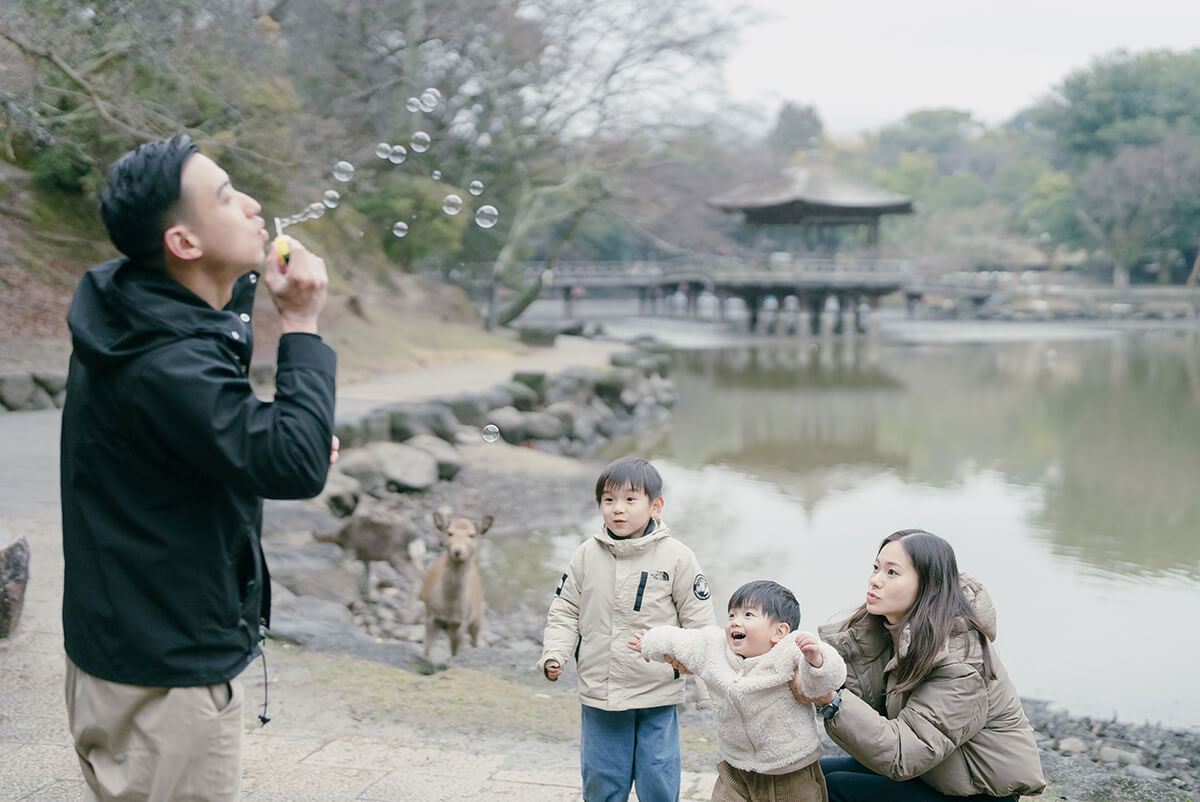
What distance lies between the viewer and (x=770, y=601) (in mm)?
2244

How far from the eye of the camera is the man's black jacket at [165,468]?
5.09 ft

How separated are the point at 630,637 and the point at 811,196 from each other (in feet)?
95.6

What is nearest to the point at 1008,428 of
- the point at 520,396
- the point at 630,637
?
the point at 520,396

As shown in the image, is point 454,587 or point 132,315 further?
point 454,587

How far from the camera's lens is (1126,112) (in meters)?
39.8

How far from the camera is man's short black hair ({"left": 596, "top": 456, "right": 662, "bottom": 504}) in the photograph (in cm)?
259

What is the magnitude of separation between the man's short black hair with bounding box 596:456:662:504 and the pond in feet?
9.11

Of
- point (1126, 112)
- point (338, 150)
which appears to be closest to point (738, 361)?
point (338, 150)

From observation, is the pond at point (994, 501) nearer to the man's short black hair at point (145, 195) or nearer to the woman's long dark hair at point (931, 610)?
the woman's long dark hair at point (931, 610)

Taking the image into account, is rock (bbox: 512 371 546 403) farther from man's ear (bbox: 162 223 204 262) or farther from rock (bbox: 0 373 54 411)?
man's ear (bbox: 162 223 204 262)

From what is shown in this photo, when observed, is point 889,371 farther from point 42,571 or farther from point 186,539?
point 186,539

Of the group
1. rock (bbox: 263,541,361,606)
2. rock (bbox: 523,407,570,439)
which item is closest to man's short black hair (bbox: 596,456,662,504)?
rock (bbox: 263,541,361,606)

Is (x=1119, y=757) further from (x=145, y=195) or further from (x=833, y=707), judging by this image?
(x=145, y=195)

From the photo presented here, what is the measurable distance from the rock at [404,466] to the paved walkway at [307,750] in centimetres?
440
